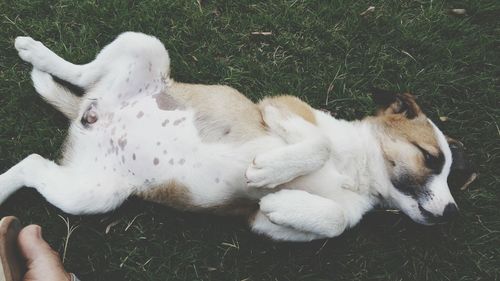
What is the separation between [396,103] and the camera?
4.02 m

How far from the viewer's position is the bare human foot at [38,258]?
3504 millimetres

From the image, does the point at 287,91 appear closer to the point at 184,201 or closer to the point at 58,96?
the point at 184,201

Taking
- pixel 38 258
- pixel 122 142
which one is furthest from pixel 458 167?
pixel 38 258

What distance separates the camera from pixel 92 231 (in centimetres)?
399

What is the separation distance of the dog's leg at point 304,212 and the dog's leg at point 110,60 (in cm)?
139

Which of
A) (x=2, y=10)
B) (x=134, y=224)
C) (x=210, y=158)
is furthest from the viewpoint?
(x=2, y=10)

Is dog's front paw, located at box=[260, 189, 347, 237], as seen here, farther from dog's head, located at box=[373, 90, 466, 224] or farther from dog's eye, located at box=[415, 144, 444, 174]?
dog's eye, located at box=[415, 144, 444, 174]

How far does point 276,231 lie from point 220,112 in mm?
958

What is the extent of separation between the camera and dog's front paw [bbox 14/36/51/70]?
420 cm

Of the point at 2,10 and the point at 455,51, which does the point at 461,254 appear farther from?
the point at 2,10

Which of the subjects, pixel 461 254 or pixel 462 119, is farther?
pixel 462 119

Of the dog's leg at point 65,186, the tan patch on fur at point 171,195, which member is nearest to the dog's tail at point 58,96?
the dog's leg at point 65,186

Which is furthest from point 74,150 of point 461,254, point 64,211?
point 461,254

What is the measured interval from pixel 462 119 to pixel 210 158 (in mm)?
2584
